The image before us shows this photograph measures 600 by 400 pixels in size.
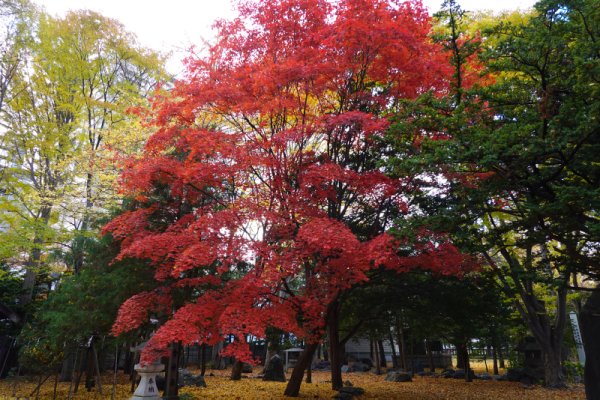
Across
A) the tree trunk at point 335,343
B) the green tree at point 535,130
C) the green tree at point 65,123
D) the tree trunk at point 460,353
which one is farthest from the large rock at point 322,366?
the green tree at point 535,130

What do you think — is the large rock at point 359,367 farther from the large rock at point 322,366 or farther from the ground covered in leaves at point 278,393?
the ground covered in leaves at point 278,393

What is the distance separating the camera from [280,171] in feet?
33.6

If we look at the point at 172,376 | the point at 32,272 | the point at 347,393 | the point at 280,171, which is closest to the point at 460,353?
the point at 347,393

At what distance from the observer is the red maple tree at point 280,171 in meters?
8.71

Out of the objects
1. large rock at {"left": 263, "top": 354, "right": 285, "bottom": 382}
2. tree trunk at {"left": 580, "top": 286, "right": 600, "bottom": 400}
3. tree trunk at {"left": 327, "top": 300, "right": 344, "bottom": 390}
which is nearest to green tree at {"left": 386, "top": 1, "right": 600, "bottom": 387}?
tree trunk at {"left": 580, "top": 286, "right": 600, "bottom": 400}

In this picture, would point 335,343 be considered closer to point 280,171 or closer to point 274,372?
point 274,372

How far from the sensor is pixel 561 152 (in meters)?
6.36

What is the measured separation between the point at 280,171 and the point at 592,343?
8290 mm

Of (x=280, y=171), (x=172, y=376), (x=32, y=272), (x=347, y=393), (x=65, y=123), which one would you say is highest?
(x=65, y=123)

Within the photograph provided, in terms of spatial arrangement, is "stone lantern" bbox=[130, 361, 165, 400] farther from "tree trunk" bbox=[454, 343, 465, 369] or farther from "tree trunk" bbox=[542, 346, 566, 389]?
"tree trunk" bbox=[542, 346, 566, 389]

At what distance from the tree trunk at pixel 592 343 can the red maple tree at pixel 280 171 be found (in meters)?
3.10

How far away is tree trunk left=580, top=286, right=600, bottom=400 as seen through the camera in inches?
343

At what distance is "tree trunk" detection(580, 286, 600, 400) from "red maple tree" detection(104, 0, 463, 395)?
3.10m

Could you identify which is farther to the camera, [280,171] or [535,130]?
[280,171]
